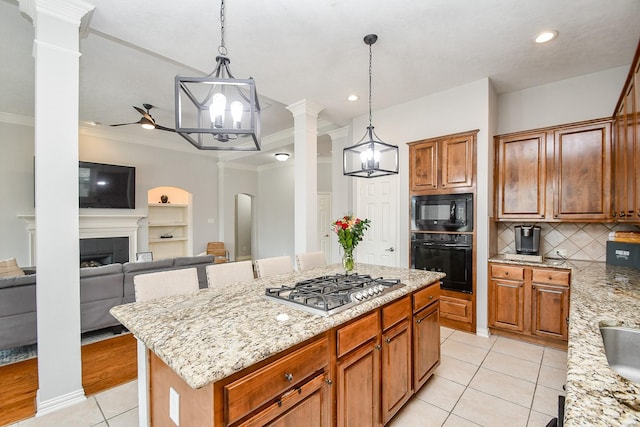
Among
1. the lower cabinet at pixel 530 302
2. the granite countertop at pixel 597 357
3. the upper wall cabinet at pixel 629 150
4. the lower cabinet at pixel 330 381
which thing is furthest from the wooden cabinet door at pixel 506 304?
the lower cabinet at pixel 330 381

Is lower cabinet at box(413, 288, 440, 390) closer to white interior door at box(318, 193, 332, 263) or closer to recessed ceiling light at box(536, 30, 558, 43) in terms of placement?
recessed ceiling light at box(536, 30, 558, 43)

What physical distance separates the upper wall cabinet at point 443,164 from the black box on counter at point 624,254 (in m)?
1.40

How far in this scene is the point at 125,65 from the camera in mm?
3455

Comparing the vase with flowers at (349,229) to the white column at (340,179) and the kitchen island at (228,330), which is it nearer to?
the kitchen island at (228,330)

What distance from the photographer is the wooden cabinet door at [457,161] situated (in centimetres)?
348

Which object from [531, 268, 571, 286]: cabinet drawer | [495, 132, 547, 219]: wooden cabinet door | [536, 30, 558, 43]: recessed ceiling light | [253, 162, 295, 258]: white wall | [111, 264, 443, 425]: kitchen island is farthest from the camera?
[253, 162, 295, 258]: white wall

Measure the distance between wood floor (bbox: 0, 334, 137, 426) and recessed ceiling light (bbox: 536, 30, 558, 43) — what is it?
478 centimetres

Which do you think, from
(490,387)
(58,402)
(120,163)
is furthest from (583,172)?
(120,163)

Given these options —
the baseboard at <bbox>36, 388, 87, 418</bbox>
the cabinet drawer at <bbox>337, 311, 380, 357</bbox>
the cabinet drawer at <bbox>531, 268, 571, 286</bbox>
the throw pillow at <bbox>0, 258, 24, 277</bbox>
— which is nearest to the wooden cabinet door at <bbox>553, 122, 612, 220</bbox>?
the cabinet drawer at <bbox>531, 268, 571, 286</bbox>

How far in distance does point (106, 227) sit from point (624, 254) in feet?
26.0

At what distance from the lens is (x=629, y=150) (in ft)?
7.32

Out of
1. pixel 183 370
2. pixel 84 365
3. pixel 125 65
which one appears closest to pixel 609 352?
pixel 183 370

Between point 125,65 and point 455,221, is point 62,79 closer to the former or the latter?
point 125,65

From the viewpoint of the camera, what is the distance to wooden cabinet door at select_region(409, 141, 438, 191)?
12.3ft
